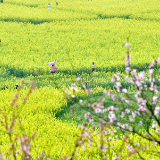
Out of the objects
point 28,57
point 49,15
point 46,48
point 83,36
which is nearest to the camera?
point 28,57

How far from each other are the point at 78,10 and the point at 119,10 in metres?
4.88

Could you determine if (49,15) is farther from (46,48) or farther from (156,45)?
(156,45)

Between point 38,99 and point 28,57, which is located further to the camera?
point 28,57

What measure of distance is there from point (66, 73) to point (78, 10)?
1874 cm

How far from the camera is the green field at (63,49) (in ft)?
23.7

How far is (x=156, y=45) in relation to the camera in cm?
1936

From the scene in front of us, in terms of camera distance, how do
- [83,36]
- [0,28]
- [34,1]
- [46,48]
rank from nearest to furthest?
1. [46,48]
2. [83,36]
3. [0,28]
4. [34,1]

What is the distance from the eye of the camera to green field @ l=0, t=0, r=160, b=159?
723cm

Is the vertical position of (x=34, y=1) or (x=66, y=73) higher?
(x=34, y=1)

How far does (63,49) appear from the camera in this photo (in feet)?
61.2

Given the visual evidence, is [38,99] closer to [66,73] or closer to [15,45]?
[66,73]

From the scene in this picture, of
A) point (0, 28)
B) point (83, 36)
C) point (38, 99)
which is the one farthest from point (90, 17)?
point (38, 99)

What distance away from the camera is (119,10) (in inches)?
1201

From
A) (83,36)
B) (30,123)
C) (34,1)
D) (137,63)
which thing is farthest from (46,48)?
(34,1)
